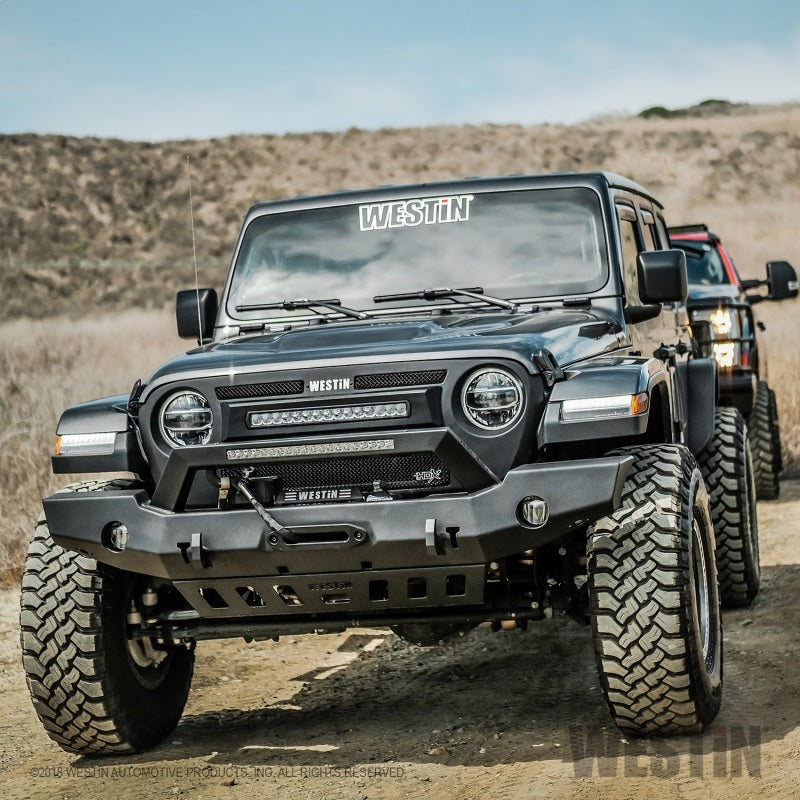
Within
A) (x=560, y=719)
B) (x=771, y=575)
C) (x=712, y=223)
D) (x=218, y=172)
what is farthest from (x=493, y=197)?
(x=218, y=172)

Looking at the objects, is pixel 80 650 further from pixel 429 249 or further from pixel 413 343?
pixel 429 249

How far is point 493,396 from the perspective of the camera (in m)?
4.25

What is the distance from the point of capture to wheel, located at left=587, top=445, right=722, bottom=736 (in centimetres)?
426

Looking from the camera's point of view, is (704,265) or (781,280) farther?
(704,265)

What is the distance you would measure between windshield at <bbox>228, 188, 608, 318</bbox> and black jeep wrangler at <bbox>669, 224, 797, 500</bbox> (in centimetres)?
363

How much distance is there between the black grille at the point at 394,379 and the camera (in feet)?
14.0

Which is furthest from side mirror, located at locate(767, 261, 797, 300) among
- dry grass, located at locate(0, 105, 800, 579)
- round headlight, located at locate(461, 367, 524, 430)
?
dry grass, located at locate(0, 105, 800, 579)

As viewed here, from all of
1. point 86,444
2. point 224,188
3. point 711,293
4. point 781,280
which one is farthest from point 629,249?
point 224,188

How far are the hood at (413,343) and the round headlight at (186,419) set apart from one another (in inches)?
3.4

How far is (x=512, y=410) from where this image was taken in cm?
425

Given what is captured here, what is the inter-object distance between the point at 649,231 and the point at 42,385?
929 cm

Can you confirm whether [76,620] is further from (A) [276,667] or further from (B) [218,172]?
(B) [218,172]

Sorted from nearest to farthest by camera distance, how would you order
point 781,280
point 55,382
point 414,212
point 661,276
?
point 661,276 → point 414,212 → point 781,280 → point 55,382

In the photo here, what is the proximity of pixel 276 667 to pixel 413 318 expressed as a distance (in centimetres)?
218
